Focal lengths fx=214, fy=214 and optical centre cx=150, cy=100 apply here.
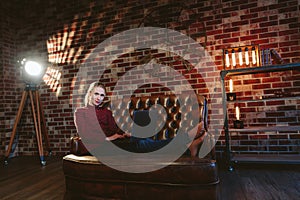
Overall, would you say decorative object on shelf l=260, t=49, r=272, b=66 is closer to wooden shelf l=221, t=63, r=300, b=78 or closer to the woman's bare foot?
wooden shelf l=221, t=63, r=300, b=78

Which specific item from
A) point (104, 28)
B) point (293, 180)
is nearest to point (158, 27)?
point (104, 28)

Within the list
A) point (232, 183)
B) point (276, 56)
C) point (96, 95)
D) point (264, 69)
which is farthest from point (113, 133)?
point (276, 56)

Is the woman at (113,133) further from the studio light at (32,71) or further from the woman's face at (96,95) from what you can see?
the studio light at (32,71)

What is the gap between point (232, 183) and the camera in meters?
2.01

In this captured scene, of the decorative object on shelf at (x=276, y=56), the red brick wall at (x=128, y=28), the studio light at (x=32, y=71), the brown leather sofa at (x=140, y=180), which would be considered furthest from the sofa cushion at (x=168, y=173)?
the studio light at (x=32, y=71)

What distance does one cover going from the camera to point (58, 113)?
3600 millimetres

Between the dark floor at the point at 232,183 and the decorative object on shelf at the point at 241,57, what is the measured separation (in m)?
1.22

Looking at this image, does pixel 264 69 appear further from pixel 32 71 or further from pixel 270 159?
pixel 32 71

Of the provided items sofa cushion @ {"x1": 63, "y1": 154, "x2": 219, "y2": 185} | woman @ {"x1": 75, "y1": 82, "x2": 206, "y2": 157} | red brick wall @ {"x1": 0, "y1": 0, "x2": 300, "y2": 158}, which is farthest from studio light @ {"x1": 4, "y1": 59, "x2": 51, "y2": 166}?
sofa cushion @ {"x1": 63, "y1": 154, "x2": 219, "y2": 185}

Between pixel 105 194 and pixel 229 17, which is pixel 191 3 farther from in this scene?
pixel 105 194

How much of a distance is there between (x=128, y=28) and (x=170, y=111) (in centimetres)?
154

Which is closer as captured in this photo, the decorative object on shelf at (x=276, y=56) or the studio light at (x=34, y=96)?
the decorative object on shelf at (x=276, y=56)

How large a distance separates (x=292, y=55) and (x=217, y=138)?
1.35 metres

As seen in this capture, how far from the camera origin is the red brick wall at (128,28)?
2617 millimetres
